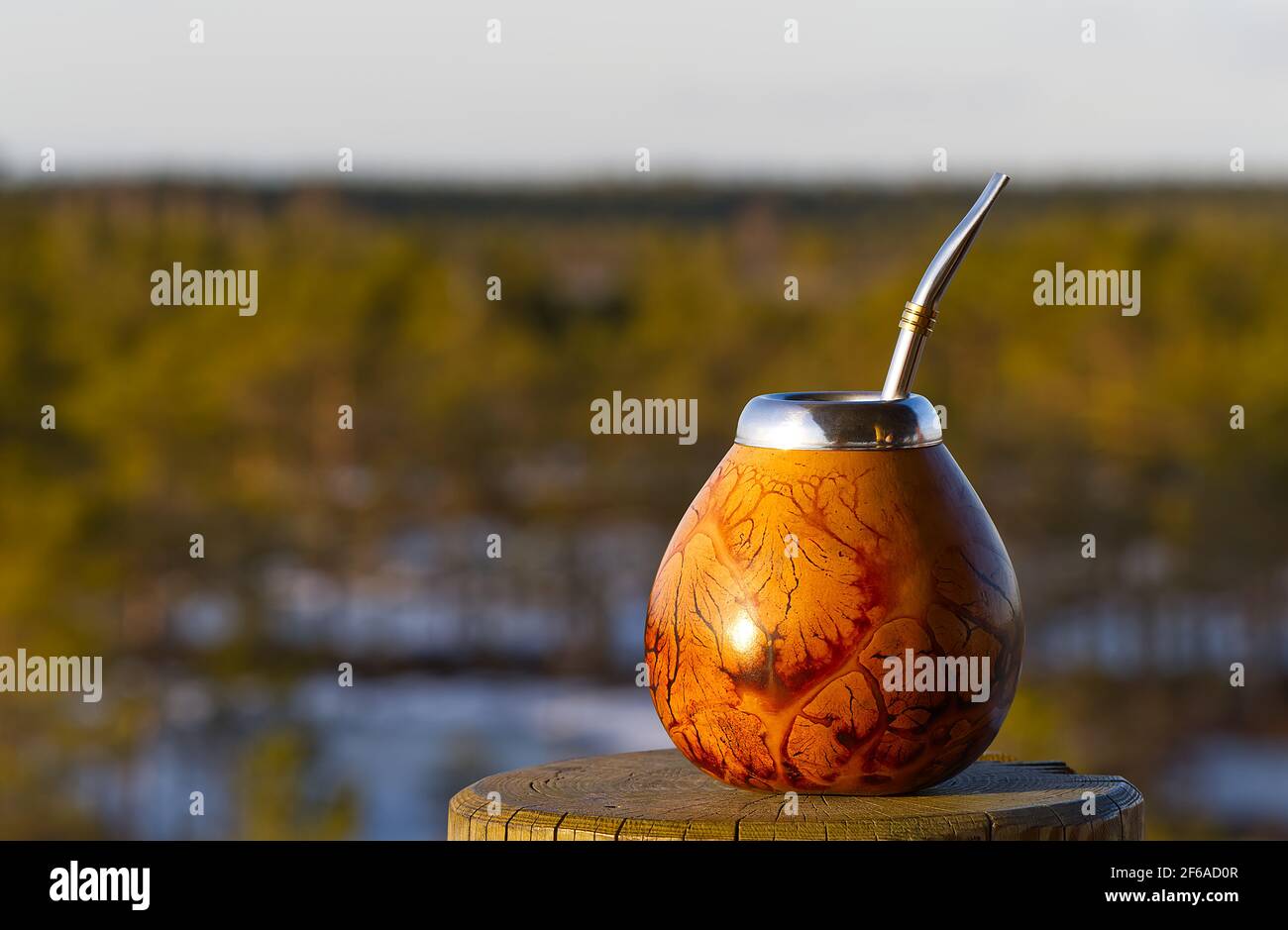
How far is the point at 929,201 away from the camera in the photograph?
16.4 meters

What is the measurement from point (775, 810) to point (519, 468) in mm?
14930

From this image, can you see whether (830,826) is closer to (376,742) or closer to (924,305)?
(924,305)

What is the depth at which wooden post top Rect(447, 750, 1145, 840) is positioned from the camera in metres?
1.98

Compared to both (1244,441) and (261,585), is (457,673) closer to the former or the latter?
(261,585)

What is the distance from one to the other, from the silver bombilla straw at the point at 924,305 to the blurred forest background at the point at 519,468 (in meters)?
12.6

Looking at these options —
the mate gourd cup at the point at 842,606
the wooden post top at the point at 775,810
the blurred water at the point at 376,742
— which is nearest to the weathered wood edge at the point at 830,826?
the wooden post top at the point at 775,810

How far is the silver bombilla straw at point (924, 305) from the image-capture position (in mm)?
2158

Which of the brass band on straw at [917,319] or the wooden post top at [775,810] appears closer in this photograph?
the wooden post top at [775,810]

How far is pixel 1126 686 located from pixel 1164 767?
89 centimetres

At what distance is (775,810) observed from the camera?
2062 mm

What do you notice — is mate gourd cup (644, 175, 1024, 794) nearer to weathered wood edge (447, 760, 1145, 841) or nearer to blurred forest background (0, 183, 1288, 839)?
weathered wood edge (447, 760, 1145, 841)

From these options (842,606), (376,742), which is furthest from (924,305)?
(376,742)

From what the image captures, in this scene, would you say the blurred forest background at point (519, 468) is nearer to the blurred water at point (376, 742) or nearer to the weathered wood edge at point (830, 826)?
the blurred water at point (376, 742)

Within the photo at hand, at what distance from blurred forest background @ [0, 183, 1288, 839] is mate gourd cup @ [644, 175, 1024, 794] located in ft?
41.2
